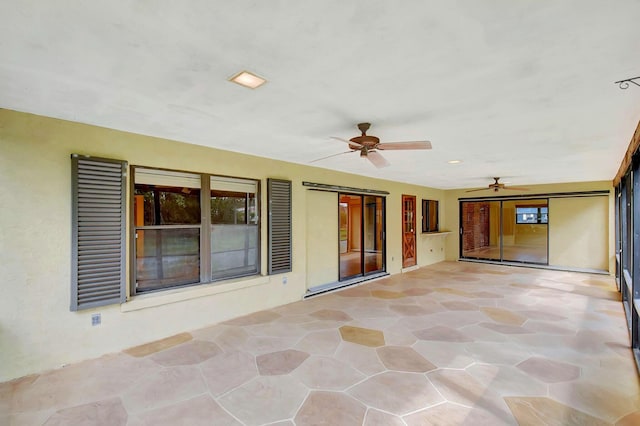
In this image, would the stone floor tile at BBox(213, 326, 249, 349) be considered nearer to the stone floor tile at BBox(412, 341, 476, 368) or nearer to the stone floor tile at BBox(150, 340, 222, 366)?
the stone floor tile at BBox(150, 340, 222, 366)

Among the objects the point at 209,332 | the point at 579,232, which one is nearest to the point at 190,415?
the point at 209,332

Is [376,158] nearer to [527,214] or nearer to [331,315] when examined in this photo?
[331,315]

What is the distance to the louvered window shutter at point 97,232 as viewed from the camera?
9.68 feet

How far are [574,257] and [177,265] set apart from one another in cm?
960

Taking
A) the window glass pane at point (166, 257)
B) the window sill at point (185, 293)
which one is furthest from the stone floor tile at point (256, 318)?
Result: the window glass pane at point (166, 257)

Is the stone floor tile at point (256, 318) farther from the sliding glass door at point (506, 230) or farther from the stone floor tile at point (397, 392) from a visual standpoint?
the sliding glass door at point (506, 230)

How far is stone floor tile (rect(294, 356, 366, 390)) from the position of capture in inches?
102

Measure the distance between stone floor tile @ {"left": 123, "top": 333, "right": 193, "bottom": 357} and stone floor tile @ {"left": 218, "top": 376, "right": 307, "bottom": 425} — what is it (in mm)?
1327

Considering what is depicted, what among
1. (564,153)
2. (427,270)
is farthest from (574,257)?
(564,153)

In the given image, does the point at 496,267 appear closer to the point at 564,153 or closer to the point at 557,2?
the point at 564,153

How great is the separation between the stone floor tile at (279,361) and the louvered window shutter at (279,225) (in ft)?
5.38

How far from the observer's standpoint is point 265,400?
2.38 m

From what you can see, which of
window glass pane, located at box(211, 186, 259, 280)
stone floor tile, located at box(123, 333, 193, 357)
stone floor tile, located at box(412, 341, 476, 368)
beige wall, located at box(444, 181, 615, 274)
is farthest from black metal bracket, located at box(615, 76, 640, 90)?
beige wall, located at box(444, 181, 615, 274)

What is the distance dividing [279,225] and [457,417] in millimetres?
3376
